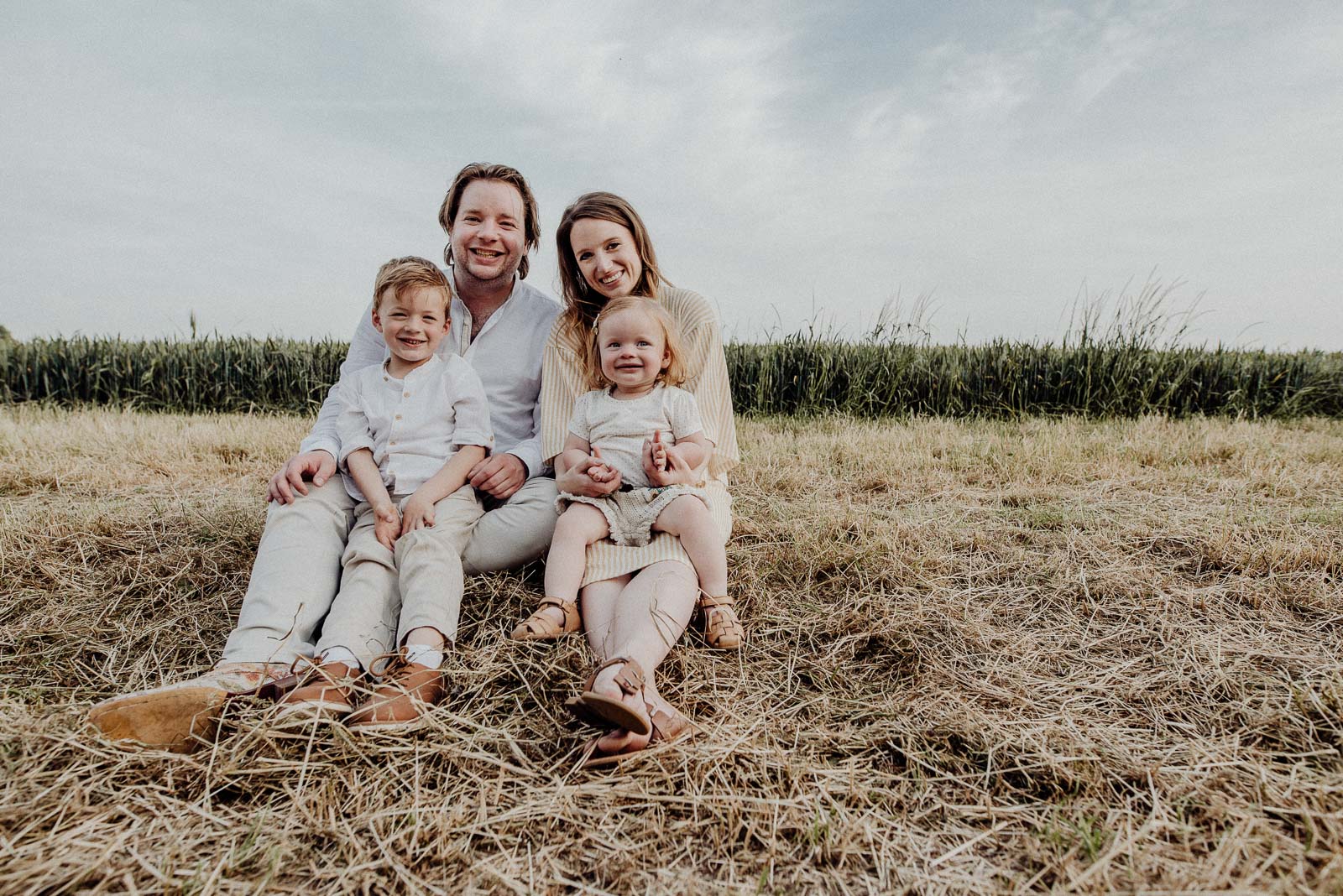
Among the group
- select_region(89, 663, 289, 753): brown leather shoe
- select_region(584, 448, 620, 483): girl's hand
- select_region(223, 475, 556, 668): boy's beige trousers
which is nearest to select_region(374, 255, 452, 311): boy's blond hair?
select_region(223, 475, 556, 668): boy's beige trousers

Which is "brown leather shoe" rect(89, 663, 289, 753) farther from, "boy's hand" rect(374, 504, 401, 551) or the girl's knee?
the girl's knee

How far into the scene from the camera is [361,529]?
242 centimetres

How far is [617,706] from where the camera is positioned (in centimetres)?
165

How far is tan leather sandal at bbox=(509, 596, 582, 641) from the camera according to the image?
7.00 feet

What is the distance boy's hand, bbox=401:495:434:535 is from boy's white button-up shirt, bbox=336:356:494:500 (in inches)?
4.7

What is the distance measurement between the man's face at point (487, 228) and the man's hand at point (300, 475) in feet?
2.89

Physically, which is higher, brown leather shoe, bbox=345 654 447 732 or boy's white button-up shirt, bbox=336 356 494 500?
boy's white button-up shirt, bbox=336 356 494 500

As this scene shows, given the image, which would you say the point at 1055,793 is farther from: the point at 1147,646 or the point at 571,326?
the point at 571,326

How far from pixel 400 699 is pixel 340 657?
0.25 metres

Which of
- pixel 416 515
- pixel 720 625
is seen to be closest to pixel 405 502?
pixel 416 515

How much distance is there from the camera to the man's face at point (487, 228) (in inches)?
111

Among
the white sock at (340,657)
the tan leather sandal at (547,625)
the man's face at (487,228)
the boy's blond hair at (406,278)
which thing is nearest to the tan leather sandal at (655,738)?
the tan leather sandal at (547,625)

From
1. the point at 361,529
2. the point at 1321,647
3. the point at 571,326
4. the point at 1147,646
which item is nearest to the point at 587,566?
the point at 361,529

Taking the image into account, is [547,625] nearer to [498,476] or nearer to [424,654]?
[424,654]
